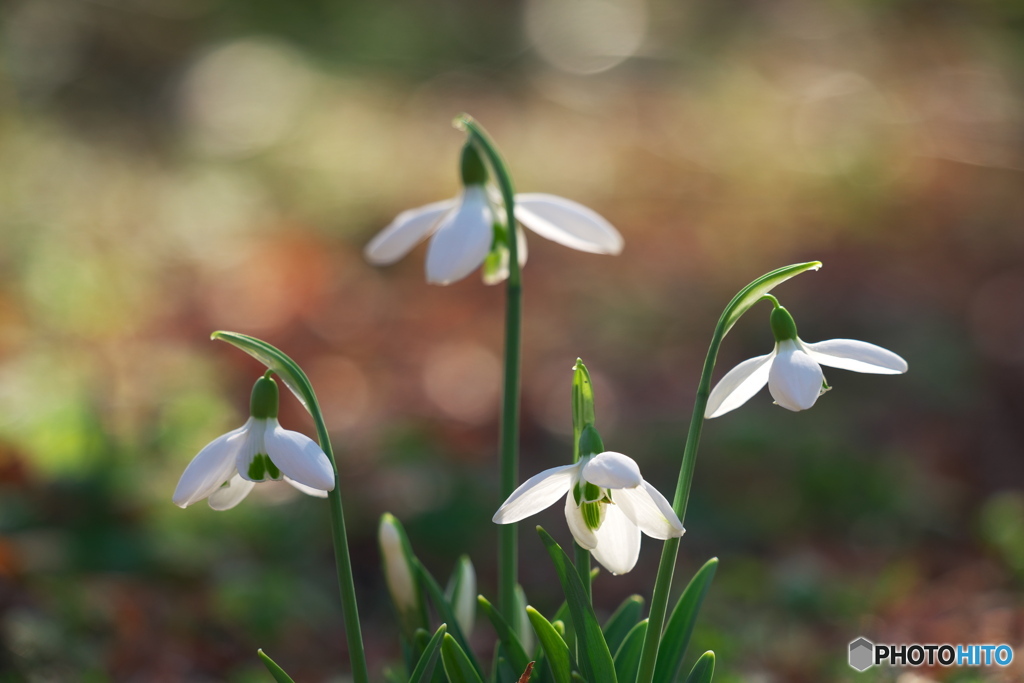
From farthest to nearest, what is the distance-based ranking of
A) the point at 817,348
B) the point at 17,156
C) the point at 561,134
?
the point at 561,134, the point at 17,156, the point at 817,348

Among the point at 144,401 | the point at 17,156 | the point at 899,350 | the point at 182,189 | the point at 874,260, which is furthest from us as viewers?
the point at 182,189

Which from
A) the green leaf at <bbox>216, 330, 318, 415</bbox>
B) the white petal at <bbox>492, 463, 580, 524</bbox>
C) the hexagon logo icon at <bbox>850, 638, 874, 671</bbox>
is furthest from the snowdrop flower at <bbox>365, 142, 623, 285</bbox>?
the hexagon logo icon at <bbox>850, 638, 874, 671</bbox>

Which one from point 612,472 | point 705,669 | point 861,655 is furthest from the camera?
point 861,655

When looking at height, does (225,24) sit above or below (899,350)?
above

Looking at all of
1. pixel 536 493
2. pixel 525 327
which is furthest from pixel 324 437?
pixel 525 327

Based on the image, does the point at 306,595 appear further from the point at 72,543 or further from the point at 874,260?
the point at 874,260

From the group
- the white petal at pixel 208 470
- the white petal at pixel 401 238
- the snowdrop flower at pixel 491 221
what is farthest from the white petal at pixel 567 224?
the white petal at pixel 208 470

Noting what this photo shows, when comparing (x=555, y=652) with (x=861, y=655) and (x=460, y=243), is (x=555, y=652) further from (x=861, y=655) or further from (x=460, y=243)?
(x=861, y=655)

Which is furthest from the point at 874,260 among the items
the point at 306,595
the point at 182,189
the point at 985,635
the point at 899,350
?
the point at 182,189
